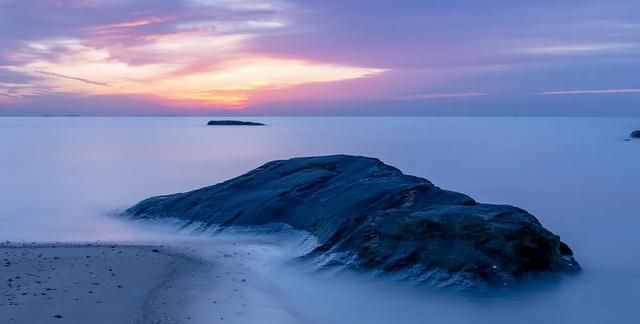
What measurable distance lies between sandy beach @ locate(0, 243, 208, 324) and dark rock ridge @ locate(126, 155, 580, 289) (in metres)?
2.75

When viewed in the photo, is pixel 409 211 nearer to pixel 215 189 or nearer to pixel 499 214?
pixel 499 214

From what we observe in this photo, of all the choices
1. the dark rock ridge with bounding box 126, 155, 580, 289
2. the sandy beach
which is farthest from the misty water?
the sandy beach

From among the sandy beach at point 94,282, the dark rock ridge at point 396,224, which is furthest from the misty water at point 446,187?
the sandy beach at point 94,282

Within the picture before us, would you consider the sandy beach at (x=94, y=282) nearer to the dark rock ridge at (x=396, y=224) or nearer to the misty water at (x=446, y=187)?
the misty water at (x=446, y=187)

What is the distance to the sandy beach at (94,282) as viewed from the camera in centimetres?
762

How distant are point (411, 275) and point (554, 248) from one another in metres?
2.78

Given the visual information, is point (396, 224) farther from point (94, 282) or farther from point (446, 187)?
point (446, 187)

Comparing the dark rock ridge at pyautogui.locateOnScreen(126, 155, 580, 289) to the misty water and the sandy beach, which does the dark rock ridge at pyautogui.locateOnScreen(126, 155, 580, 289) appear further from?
the sandy beach

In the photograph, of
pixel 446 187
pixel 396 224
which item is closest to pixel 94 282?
pixel 396 224

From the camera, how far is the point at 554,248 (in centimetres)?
1072

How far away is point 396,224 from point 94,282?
16.8ft

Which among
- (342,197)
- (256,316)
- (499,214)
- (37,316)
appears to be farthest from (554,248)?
(37,316)

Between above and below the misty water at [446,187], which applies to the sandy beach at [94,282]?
above

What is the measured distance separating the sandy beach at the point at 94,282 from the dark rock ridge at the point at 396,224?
108 inches
